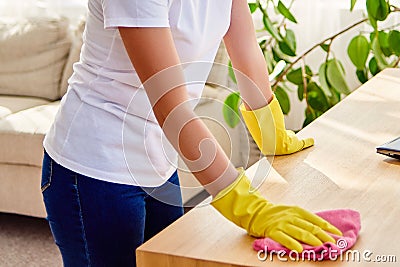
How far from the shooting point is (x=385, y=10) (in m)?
2.86

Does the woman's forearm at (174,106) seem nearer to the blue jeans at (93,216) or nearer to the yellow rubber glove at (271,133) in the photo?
the blue jeans at (93,216)

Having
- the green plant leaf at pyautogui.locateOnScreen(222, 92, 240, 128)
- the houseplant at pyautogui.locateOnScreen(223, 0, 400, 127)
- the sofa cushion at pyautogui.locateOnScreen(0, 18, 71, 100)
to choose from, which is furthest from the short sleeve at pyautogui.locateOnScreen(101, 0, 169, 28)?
the sofa cushion at pyautogui.locateOnScreen(0, 18, 71, 100)

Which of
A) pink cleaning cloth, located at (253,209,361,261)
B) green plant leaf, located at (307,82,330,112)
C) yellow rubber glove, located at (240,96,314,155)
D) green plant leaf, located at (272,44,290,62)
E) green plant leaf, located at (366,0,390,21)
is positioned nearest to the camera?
pink cleaning cloth, located at (253,209,361,261)

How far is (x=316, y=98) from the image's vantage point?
3.26 meters

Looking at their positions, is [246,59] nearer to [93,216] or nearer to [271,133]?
[271,133]

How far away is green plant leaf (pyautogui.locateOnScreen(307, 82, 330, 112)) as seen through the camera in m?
3.24

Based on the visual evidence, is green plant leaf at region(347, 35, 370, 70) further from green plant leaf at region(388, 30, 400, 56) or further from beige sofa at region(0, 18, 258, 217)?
beige sofa at region(0, 18, 258, 217)

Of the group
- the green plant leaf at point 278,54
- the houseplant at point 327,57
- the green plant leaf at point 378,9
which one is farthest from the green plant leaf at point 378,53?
the green plant leaf at point 278,54

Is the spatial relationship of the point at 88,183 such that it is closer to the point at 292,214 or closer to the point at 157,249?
the point at 157,249

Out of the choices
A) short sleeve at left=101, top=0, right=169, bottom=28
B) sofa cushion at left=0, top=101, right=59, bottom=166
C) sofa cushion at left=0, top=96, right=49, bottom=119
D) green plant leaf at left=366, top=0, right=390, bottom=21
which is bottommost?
sofa cushion at left=0, top=96, right=49, bottom=119

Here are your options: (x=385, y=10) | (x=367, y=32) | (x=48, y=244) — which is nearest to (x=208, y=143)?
(x=385, y=10)

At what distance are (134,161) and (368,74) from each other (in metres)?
2.24

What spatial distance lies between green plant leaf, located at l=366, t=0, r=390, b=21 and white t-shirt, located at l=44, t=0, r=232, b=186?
1.54m

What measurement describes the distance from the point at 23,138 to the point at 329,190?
1.97 metres
